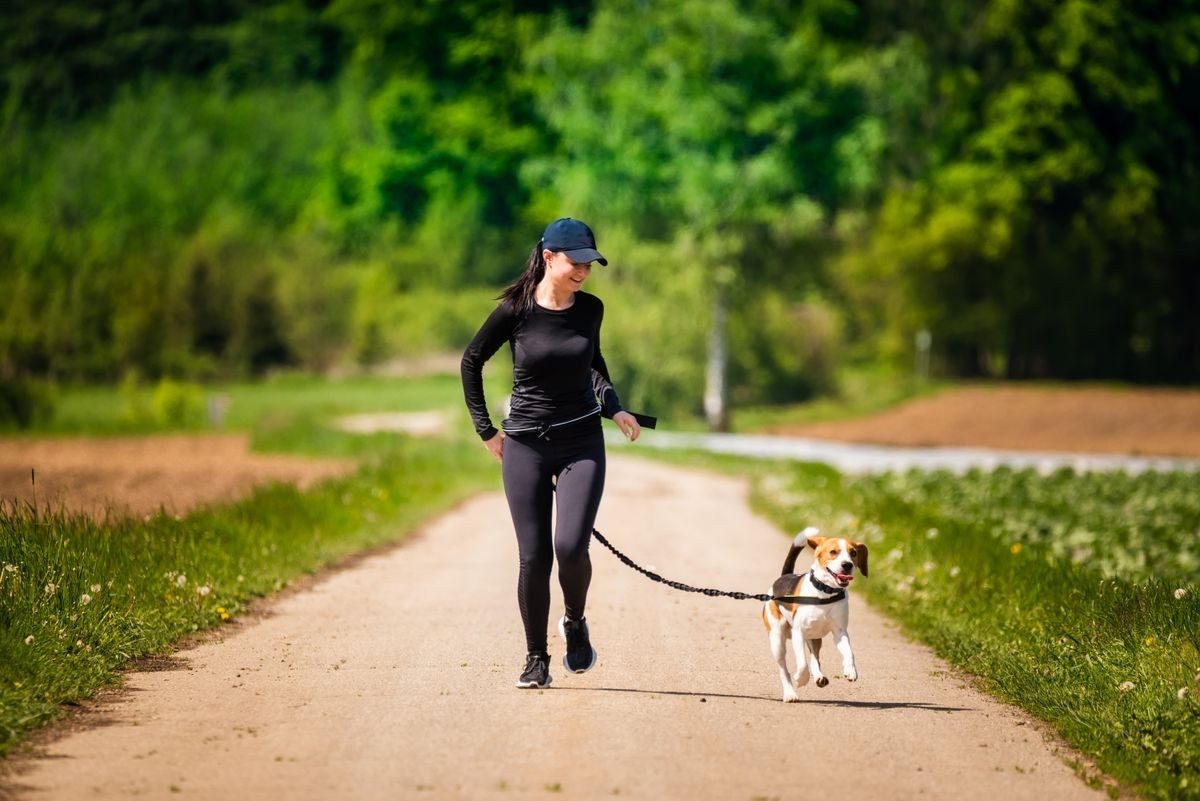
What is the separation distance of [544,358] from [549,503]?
785 mm

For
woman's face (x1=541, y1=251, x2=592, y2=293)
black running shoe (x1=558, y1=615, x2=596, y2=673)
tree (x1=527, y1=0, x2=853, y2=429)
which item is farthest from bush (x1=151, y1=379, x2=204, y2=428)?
woman's face (x1=541, y1=251, x2=592, y2=293)

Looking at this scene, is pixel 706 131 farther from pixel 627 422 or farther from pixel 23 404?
pixel 627 422

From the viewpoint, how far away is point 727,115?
41.1 meters

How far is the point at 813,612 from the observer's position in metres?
8.54

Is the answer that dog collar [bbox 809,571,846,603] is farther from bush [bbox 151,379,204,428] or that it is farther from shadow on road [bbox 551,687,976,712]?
bush [bbox 151,379,204,428]

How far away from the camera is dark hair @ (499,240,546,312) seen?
29.2ft

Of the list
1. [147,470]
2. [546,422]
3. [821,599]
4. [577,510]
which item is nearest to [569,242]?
[546,422]

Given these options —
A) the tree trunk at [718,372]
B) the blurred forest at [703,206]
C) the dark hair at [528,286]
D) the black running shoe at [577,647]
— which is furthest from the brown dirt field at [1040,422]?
the dark hair at [528,286]

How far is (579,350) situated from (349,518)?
33.0 feet

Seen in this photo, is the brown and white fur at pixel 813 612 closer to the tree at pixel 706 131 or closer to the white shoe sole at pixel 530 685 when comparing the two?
the white shoe sole at pixel 530 685

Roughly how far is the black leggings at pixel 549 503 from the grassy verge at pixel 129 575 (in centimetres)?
218

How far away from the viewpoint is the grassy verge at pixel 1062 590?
8.11 m

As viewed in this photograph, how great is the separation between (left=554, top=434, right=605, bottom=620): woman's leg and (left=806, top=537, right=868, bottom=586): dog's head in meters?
1.15

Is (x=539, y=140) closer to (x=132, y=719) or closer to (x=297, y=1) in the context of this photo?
(x=297, y=1)
